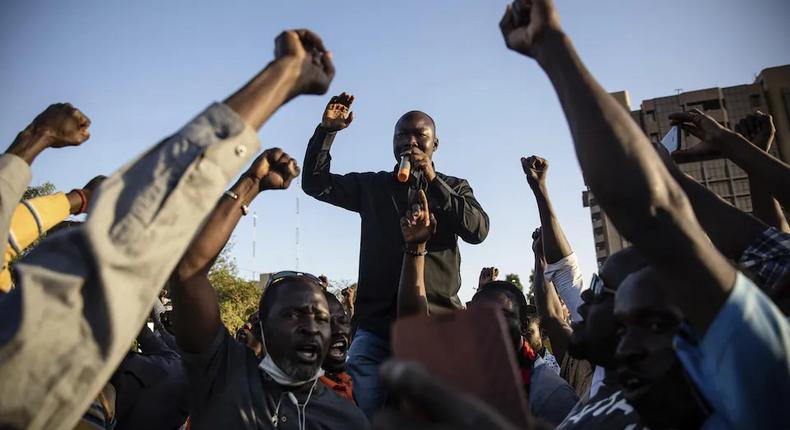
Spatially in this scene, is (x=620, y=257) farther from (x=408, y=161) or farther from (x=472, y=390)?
(x=408, y=161)

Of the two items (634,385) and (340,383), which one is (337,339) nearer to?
(340,383)

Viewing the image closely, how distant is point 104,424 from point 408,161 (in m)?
2.41

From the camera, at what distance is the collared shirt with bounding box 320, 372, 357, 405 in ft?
13.4

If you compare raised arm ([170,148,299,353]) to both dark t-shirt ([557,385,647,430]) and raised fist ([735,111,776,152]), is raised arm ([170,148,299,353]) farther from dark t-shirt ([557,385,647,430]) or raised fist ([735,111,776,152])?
raised fist ([735,111,776,152])

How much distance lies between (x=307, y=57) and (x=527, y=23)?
2.14 feet

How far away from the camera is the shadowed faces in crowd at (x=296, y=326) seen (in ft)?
9.87

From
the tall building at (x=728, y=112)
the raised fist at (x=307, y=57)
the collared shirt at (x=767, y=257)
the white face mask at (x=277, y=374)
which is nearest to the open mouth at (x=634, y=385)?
the collared shirt at (x=767, y=257)

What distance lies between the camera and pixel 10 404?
1121 millimetres

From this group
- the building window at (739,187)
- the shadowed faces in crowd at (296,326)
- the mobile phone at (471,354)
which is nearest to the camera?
the mobile phone at (471,354)

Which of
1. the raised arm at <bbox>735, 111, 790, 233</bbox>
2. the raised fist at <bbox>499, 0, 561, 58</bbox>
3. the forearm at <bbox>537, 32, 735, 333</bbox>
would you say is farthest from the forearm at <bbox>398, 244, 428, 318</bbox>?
the forearm at <bbox>537, 32, 735, 333</bbox>

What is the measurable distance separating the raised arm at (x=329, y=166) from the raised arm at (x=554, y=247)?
1.34 meters

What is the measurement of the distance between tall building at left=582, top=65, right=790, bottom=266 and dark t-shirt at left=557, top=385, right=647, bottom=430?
137 ft

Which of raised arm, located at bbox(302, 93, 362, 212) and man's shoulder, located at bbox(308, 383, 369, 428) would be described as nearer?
man's shoulder, located at bbox(308, 383, 369, 428)

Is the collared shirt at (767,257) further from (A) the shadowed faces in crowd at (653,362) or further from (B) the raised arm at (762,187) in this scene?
(A) the shadowed faces in crowd at (653,362)
